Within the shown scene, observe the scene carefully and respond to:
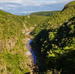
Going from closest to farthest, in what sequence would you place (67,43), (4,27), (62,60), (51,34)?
(62,60) → (67,43) → (51,34) → (4,27)

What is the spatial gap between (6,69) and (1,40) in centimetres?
3402

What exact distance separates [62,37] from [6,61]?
40.3 m

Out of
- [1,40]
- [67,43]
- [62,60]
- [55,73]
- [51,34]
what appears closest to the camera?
[55,73]

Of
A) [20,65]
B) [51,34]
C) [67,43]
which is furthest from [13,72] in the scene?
[51,34]

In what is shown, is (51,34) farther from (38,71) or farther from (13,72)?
(13,72)

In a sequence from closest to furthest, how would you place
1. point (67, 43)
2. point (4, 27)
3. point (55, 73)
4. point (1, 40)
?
point (55, 73)
point (67, 43)
point (1, 40)
point (4, 27)

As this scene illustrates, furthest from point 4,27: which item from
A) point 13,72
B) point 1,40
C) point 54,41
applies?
point 13,72

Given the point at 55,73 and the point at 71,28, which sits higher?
the point at 71,28

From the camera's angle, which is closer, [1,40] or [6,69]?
[6,69]

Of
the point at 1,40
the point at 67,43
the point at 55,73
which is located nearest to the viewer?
the point at 55,73

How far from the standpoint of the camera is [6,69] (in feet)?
331

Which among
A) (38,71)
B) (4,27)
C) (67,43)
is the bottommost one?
(38,71)

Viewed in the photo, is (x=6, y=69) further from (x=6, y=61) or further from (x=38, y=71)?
(x=38, y=71)

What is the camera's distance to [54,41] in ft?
446
